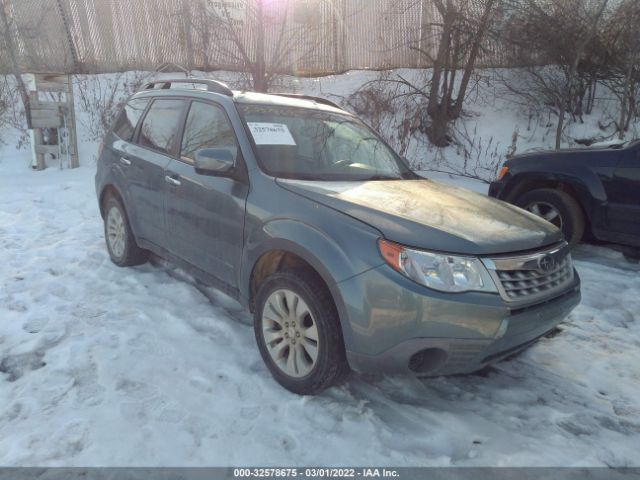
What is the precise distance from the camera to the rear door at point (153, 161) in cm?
375

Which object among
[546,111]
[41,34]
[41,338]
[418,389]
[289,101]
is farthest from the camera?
[41,34]

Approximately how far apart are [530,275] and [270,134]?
1.85 meters

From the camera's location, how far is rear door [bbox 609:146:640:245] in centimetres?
454

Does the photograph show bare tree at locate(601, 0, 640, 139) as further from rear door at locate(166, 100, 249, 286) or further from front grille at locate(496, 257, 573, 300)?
rear door at locate(166, 100, 249, 286)

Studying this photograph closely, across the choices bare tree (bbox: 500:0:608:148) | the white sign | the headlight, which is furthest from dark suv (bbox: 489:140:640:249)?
bare tree (bbox: 500:0:608:148)

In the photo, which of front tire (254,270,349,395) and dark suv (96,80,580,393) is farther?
front tire (254,270,349,395)

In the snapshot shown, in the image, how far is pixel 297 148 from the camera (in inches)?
127

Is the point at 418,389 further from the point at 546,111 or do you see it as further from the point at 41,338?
the point at 546,111

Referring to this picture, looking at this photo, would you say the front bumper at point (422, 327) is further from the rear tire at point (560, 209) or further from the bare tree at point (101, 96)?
the bare tree at point (101, 96)

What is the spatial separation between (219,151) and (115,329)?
4.94 ft

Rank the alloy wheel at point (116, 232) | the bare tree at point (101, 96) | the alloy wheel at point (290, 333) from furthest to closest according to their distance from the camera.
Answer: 1. the bare tree at point (101, 96)
2. the alloy wheel at point (116, 232)
3. the alloy wheel at point (290, 333)

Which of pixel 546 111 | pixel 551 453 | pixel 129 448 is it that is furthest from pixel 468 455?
pixel 546 111

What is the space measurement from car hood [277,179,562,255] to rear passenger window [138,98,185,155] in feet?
4.71

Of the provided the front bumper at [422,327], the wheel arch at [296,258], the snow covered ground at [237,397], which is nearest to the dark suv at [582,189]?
the snow covered ground at [237,397]
